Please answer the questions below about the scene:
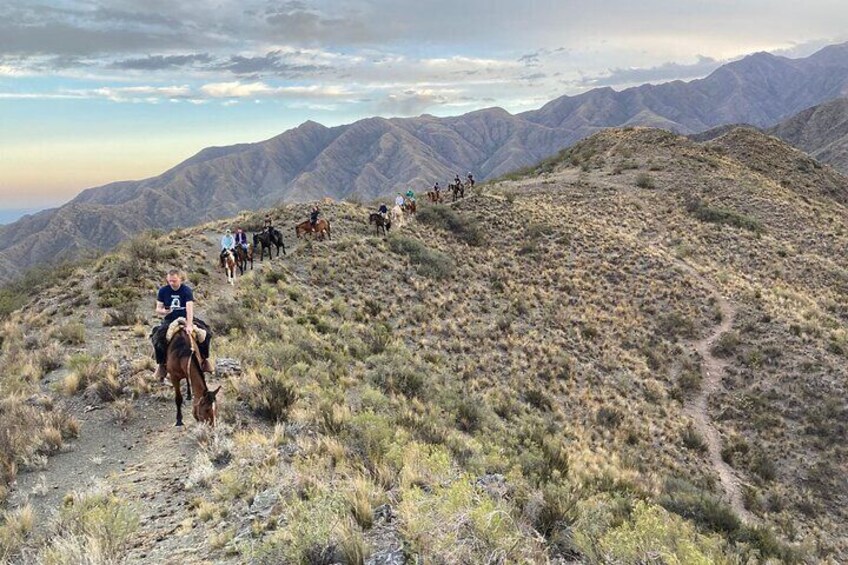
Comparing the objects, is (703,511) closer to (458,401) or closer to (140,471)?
(458,401)

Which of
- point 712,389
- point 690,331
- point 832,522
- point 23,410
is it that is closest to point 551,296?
point 690,331

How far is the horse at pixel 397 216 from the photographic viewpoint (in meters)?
35.0

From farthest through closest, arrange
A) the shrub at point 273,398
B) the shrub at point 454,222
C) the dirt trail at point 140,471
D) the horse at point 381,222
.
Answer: the shrub at point 454,222 → the horse at point 381,222 → the shrub at point 273,398 → the dirt trail at point 140,471

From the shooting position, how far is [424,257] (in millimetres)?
29328

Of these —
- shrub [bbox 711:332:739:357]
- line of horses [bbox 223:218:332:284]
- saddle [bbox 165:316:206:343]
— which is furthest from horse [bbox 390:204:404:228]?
saddle [bbox 165:316:206:343]

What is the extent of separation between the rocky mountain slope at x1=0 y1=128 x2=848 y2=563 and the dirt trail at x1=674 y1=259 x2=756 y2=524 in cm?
12

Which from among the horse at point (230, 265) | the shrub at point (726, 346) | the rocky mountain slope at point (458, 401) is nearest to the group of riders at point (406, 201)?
the rocky mountain slope at point (458, 401)

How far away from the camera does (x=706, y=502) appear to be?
11344 mm

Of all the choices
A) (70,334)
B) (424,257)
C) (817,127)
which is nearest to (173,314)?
(70,334)

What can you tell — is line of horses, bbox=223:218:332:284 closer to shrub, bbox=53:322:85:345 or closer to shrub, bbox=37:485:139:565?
shrub, bbox=53:322:85:345

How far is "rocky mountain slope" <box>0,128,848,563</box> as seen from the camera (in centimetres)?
609

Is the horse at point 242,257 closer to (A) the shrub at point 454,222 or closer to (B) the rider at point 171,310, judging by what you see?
(B) the rider at point 171,310

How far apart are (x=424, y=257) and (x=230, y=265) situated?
39.2 feet

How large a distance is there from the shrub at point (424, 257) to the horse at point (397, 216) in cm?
374
